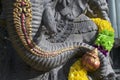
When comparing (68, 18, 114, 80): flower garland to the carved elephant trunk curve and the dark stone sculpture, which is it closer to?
the dark stone sculpture

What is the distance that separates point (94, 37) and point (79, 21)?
0.66ft

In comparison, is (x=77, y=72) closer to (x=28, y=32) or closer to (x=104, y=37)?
(x=104, y=37)

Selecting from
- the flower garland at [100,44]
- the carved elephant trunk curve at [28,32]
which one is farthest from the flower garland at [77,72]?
the carved elephant trunk curve at [28,32]

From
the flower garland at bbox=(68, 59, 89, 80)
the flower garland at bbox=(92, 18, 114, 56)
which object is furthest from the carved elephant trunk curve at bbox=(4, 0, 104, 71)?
the flower garland at bbox=(92, 18, 114, 56)

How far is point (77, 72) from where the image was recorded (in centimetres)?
489

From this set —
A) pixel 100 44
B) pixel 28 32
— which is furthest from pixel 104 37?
pixel 28 32

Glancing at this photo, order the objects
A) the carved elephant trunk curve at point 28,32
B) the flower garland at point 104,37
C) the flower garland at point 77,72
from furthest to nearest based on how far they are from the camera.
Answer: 1. the flower garland at point 104,37
2. the flower garland at point 77,72
3. the carved elephant trunk curve at point 28,32

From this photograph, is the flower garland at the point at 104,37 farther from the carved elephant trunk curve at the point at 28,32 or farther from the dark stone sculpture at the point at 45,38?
the carved elephant trunk curve at the point at 28,32

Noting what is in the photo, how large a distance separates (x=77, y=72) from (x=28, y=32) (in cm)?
60

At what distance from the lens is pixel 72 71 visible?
4887 millimetres

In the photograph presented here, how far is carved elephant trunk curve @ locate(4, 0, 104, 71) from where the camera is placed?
4.61m

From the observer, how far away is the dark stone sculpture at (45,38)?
4.62 metres

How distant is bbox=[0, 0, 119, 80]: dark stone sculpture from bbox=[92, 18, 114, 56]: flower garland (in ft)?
0.19

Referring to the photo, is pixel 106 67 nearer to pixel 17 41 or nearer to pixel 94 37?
pixel 94 37
